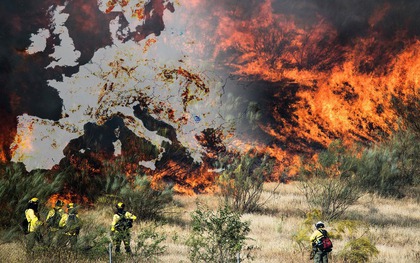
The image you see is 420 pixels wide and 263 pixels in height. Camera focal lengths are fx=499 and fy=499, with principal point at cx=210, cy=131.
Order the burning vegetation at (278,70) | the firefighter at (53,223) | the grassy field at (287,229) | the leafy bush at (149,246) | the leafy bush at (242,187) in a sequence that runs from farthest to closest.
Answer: the burning vegetation at (278,70), the leafy bush at (242,187), the grassy field at (287,229), the firefighter at (53,223), the leafy bush at (149,246)

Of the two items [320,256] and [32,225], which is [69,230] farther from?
[320,256]

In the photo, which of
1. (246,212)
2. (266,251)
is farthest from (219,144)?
(266,251)

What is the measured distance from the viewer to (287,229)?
1473cm

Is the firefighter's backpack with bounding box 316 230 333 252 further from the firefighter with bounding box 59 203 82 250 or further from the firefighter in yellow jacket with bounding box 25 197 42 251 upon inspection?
the firefighter in yellow jacket with bounding box 25 197 42 251

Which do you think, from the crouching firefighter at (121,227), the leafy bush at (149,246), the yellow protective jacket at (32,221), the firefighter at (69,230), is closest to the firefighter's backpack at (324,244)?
the leafy bush at (149,246)

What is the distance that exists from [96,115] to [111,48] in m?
3.70

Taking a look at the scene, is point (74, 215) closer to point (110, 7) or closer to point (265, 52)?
point (110, 7)

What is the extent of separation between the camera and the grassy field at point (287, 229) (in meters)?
11.0

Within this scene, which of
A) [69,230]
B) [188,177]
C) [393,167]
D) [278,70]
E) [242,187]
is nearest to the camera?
[69,230]

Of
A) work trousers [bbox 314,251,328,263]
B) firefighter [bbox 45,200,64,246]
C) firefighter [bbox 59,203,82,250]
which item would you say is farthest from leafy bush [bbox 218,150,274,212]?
work trousers [bbox 314,251,328,263]

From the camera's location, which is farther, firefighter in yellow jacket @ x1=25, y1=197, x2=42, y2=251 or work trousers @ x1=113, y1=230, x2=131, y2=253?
work trousers @ x1=113, y1=230, x2=131, y2=253

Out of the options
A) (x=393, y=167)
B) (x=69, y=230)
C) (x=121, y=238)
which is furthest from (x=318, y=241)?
(x=393, y=167)

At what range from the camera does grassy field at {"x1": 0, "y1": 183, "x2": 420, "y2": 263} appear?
1097 centimetres

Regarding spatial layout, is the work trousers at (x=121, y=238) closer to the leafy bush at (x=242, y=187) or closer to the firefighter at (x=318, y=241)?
the firefighter at (x=318, y=241)
